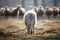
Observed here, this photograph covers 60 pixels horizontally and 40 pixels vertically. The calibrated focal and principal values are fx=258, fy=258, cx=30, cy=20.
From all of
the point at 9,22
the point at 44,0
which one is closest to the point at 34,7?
the point at 44,0

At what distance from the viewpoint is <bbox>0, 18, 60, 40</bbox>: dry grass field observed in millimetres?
3990

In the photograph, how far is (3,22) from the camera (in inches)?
163

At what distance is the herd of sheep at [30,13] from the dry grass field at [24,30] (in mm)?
90

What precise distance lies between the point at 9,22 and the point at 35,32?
0.45m

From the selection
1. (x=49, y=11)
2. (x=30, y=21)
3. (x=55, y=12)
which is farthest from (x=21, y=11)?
(x=55, y=12)

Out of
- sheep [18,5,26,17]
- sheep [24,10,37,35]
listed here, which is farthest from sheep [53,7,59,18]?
sheep [18,5,26,17]

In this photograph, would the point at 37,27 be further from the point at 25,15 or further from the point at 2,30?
the point at 2,30

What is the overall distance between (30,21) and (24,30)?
20cm

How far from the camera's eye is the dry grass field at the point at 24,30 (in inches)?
157

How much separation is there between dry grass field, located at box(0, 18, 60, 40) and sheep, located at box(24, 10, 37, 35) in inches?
2.6

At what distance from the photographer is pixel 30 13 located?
405 cm

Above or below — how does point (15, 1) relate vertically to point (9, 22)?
above

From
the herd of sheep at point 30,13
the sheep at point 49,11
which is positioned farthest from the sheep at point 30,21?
the sheep at point 49,11

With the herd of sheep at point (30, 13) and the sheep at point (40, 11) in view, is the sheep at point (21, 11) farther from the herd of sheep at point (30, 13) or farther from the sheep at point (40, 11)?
the sheep at point (40, 11)
